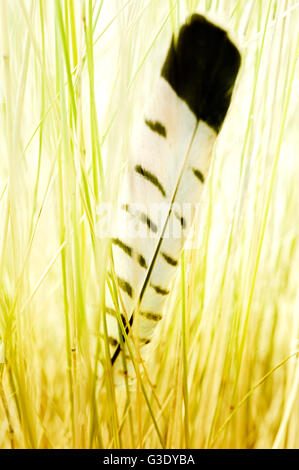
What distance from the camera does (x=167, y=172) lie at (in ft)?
1.09

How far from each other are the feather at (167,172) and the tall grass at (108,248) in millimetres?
24

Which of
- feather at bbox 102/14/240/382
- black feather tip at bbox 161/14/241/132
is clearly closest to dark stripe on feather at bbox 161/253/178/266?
feather at bbox 102/14/240/382

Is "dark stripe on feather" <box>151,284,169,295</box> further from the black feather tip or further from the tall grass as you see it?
the black feather tip

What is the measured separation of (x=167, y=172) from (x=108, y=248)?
8 centimetres

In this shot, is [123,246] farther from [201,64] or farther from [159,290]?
[201,64]

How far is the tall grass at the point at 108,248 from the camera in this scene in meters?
0.37


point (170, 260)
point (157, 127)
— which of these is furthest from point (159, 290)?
point (157, 127)

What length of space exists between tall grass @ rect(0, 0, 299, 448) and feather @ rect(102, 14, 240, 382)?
0.08 ft

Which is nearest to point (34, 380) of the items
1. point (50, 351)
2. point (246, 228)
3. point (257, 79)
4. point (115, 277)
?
point (50, 351)

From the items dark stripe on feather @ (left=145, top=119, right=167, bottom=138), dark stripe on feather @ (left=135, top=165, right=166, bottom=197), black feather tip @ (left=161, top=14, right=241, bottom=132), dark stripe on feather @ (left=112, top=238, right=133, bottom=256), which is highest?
black feather tip @ (left=161, top=14, right=241, bottom=132)

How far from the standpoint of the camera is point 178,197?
1.13 ft

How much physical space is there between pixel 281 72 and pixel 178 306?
24 centimetres

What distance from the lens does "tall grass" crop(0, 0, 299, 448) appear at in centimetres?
A: 37

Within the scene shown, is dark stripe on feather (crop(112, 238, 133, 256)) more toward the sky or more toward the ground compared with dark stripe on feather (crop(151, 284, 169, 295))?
more toward the sky
